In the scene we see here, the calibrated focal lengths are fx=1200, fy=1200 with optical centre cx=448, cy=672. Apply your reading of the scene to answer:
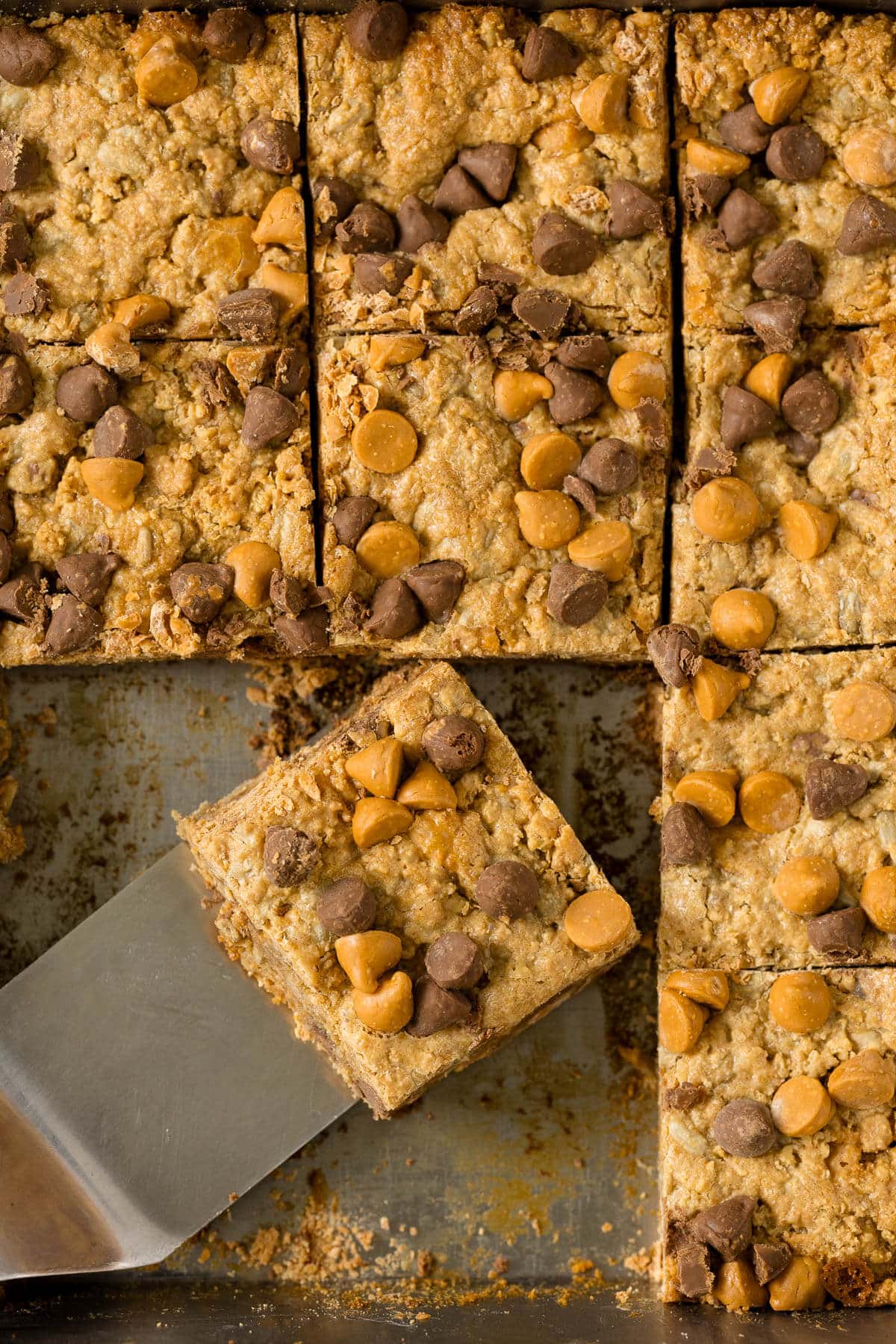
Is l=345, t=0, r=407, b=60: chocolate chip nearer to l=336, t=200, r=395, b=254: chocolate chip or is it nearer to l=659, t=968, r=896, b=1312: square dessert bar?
l=336, t=200, r=395, b=254: chocolate chip

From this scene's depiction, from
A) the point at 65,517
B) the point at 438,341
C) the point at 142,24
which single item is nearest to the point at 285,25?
the point at 142,24

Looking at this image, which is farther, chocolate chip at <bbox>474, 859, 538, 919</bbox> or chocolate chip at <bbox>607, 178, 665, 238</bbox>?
chocolate chip at <bbox>607, 178, 665, 238</bbox>

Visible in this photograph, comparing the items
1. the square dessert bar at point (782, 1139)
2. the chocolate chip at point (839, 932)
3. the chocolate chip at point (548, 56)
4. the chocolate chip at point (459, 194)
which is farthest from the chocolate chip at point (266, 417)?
the chocolate chip at point (839, 932)

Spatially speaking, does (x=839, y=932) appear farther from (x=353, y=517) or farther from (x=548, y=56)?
(x=548, y=56)

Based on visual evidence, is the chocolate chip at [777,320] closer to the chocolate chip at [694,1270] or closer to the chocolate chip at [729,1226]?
the chocolate chip at [729,1226]

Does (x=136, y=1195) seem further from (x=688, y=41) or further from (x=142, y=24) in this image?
(x=688, y=41)

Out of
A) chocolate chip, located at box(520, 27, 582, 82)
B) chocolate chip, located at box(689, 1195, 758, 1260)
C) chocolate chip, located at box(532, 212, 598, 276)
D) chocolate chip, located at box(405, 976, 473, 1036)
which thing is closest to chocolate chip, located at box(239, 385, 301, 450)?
chocolate chip, located at box(532, 212, 598, 276)
